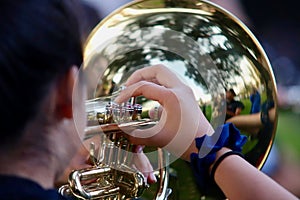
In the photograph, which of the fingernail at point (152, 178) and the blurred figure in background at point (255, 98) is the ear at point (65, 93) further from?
the blurred figure in background at point (255, 98)

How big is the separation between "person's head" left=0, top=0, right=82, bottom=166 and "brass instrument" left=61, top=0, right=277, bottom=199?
11.0 inches

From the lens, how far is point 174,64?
0.88 m

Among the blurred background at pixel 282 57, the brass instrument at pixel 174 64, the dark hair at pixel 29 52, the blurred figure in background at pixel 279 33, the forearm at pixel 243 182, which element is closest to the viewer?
the dark hair at pixel 29 52

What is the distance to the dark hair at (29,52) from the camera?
1.60 feet

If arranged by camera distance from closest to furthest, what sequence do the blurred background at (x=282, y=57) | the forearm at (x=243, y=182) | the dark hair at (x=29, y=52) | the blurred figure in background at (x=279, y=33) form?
the dark hair at (x=29, y=52) → the forearm at (x=243, y=182) → the blurred background at (x=282, y=57) → the blurred figure in background at (x=279, y=33)

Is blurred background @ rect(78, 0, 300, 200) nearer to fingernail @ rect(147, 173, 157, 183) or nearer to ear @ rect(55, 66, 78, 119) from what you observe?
fingernail @ rect(147, 173, 157, 183)

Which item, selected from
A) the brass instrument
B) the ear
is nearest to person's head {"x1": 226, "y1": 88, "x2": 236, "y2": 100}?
the brass instrument

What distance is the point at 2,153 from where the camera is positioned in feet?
1.70

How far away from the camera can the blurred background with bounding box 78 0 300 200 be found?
1.58 meters

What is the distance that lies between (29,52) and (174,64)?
Answer: 42 centimetres

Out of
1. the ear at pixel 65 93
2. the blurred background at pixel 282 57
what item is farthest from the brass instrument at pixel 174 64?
the blurred background at pixel 282 57

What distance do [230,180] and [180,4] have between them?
0.33m

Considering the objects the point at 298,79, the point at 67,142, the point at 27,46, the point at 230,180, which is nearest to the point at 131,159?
the point at 230,180

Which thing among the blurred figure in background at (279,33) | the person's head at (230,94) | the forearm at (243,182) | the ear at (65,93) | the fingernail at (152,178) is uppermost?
the blurred figure in background at (279,33)
